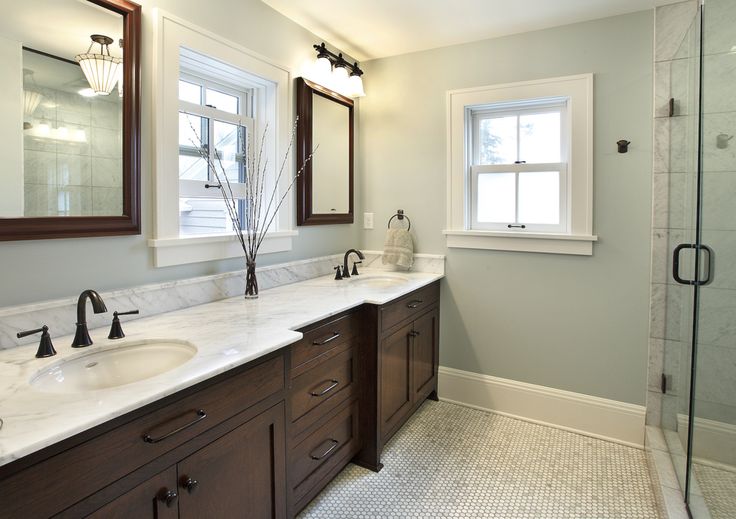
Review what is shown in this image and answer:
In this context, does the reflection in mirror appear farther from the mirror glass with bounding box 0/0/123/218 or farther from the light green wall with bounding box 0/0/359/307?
the light green wall with bounding box 0/0/359/307

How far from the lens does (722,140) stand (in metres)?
1.67

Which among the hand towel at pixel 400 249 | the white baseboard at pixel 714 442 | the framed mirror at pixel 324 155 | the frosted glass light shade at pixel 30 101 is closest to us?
the frosted glass light shade at pixel 30 101

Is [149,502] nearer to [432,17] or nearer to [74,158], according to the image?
[74,158]

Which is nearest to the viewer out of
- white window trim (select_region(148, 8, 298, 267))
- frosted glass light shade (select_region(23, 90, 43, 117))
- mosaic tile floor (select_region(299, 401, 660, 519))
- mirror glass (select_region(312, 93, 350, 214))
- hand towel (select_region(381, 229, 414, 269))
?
frosted glass light shade (select_region(23, 90, 43, 117))

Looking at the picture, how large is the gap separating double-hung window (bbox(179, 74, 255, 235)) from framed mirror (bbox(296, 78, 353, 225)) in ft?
1.15

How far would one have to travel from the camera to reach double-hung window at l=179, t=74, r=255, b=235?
1.98 m

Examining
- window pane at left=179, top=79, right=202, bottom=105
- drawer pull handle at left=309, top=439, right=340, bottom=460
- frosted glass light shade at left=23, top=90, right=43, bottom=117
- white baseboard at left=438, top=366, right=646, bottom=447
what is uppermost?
window pane at left=179, top=79, right=202, bottom=105

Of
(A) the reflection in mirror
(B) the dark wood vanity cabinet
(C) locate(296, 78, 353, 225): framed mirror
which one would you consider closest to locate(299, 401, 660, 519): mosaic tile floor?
(B) the dark wood vanity cabinet

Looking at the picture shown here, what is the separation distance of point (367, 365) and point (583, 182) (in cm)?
156

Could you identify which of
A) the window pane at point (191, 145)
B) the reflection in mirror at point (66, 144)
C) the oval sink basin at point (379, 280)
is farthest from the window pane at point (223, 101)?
the oval sink basin at point (379, 280)

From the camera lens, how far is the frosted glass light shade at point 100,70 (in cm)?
147

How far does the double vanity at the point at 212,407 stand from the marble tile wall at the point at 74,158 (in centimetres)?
44

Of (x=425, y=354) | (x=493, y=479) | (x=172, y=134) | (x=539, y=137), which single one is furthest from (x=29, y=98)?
(x=539, y=137)

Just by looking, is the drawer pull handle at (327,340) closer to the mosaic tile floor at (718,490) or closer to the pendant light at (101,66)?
the pendant light at (101,66)
